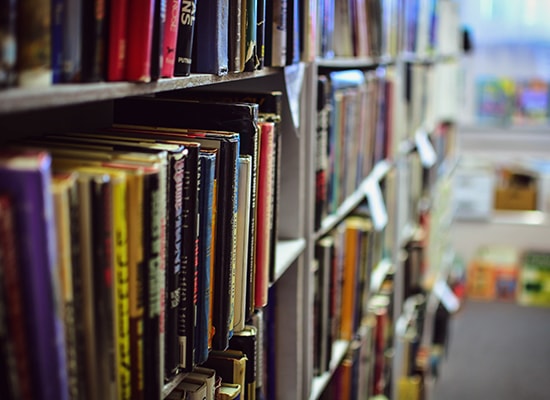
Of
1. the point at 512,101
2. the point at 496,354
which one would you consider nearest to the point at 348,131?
the point at 496,354

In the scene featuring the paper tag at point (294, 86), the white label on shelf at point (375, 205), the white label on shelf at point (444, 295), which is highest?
the paper tag at point (294, 86)

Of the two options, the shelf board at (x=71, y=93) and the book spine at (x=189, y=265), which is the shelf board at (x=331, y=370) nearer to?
the book spine at (x=189, y=265)

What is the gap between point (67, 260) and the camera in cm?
69

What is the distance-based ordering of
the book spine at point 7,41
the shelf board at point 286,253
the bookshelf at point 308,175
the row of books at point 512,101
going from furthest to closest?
the row of books at point 512,101 → the shelf board at point 286,253 → the bookshelf at point 308,175 → the book spine at point 7,41

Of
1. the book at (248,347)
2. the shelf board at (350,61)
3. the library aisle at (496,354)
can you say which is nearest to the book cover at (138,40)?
the book at (248,347)

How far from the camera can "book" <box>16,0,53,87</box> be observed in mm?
639

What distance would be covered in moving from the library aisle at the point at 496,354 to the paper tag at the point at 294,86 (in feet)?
7.43

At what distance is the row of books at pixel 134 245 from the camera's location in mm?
628

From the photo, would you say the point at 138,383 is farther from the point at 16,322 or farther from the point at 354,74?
the point at 354,74

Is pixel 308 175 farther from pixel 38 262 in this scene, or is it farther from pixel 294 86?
pixel 38 262

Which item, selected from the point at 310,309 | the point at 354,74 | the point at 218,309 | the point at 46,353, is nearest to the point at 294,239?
the point at 310,309

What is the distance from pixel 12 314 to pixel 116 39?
0.30 meters

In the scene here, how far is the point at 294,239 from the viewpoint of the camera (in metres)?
1.53

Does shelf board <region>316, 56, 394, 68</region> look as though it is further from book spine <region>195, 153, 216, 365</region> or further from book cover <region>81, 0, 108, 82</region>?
book cover <region>81, 0, 108, 82</region>
